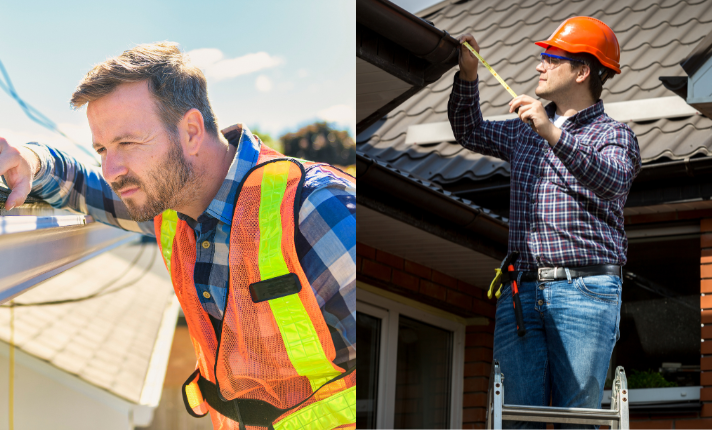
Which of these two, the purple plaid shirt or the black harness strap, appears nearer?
the black harness strap

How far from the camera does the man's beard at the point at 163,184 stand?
7.47 ft

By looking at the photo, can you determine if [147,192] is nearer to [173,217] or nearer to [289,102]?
[173,217]

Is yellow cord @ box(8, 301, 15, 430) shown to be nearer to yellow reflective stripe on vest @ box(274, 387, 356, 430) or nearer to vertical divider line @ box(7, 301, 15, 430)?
vertical divider line @ box(7, 301, 15, 430)

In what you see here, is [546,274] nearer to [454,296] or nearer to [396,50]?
[396,50]

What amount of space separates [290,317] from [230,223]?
0.33 m

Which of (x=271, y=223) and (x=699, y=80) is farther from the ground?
(x=699, y=80)

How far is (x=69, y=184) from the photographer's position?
2.28 meters

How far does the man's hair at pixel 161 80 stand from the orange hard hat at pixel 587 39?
1216 millimetres

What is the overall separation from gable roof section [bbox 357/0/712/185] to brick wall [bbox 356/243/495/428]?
645mm

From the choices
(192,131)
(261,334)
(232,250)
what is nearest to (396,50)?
(192,131)

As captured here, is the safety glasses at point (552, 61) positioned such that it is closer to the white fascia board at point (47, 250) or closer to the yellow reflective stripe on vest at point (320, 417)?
the yellow reflective stripe on vest at point (320, 417)

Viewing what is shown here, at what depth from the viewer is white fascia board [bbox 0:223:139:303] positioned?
6.95 feet

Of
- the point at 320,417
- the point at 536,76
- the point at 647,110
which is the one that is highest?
the point at 536,76

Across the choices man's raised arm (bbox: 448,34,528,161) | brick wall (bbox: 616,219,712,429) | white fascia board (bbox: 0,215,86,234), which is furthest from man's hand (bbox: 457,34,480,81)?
brick wall (bbox: 616,219,712,429)
